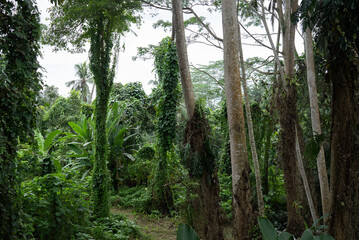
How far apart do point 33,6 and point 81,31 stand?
15.2 ft

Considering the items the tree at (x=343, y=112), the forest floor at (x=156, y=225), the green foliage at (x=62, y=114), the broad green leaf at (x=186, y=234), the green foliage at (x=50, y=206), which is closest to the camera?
the broad green leaf at (x=186, y=234)

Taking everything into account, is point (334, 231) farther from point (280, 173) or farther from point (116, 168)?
point (116, 168)

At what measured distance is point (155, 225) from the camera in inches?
319

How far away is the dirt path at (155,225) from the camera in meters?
7.38

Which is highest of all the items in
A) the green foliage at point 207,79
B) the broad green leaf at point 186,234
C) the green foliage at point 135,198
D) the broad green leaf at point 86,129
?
the green foliage at point 207,79

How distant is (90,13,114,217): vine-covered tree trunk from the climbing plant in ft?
5.64

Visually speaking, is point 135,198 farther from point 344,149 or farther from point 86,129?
point 344,149

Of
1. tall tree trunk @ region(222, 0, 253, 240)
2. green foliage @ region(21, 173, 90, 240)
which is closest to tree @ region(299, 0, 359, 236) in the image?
tall tree trunk @ region(222, 0, 253, 240)

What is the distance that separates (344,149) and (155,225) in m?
5.99

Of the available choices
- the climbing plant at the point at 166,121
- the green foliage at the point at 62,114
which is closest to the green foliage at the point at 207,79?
the green foliage at the point at 62,114

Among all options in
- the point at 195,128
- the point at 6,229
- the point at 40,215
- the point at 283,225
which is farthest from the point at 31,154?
the point at 283,225

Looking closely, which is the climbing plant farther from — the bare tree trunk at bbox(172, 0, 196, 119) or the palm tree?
the palm tree

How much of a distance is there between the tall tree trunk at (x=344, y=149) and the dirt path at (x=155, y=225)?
4.42m

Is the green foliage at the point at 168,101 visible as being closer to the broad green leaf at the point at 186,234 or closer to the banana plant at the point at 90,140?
the banana plant at the point at 90,140
